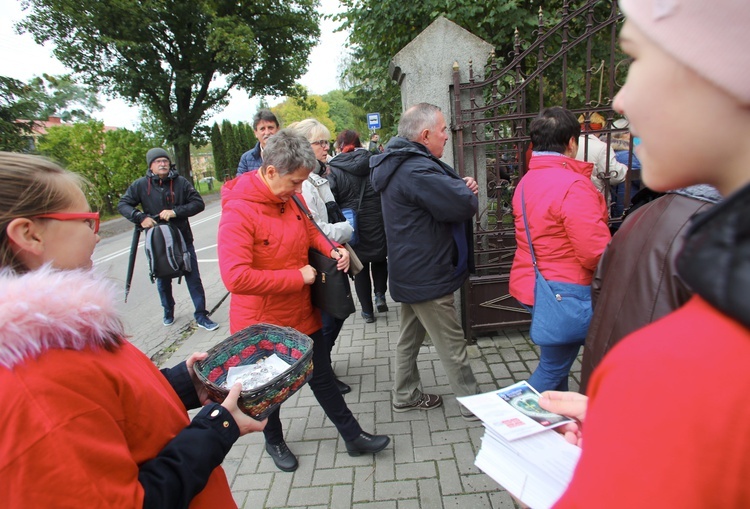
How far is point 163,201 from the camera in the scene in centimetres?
506

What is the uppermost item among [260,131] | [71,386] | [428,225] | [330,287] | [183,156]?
[183,156]

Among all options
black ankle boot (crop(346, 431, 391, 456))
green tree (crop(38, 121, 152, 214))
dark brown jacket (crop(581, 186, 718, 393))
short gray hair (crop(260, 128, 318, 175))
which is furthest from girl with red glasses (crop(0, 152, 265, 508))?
green tree (crop(38, 121, 152, 214))

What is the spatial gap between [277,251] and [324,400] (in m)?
1.00

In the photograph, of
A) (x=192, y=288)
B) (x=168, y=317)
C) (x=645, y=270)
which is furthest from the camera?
(x=168, y=317)

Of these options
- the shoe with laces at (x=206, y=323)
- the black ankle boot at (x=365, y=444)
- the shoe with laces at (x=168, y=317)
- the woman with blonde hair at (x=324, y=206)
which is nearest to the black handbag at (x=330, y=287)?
the woman with blonde hair at (x=324, y=206)

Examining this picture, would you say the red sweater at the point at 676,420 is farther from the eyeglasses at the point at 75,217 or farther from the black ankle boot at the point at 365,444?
the black ankle boot at the point at 365,444

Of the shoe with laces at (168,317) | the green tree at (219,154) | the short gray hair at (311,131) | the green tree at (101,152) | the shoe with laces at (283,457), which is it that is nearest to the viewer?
the shoe with laces at (283,457)

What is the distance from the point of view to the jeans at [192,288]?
17.1 ft

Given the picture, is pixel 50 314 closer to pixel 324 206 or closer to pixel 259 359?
pixel 259 359

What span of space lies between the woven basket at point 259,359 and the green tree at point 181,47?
22.8 meters

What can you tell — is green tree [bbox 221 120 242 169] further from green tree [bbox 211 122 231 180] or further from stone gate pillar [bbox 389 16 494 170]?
stone gate pillar [bbox 389 16 494 170]

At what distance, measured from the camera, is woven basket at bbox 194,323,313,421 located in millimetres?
1573

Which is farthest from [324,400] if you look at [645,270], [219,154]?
[219,154]

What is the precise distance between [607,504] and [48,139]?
1980cm
